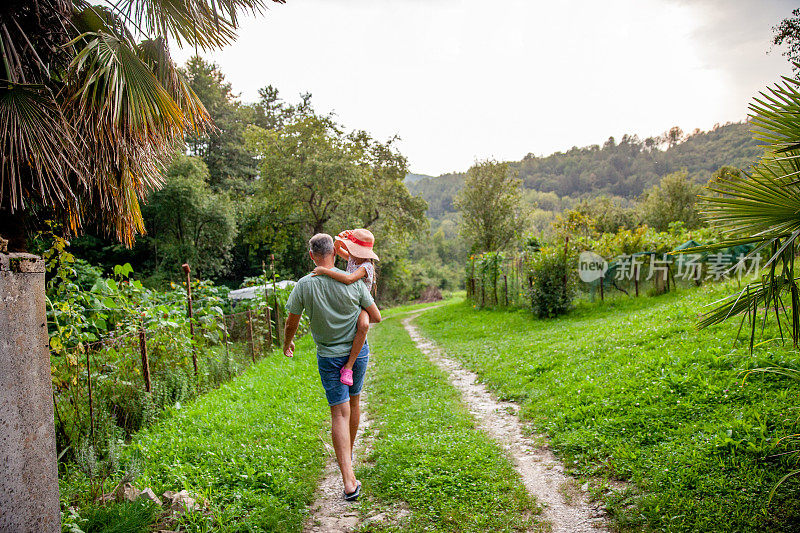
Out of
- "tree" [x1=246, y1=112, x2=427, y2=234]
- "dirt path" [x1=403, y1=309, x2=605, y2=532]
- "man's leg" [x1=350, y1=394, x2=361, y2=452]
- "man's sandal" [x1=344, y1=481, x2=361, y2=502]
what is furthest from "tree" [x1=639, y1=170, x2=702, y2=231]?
"man's sandal" [x1=344, y1=481, x2=361, y2=502]

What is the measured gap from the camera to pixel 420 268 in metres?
40.2

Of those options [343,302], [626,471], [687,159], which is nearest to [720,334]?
[626,471]

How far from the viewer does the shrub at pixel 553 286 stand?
511 inches

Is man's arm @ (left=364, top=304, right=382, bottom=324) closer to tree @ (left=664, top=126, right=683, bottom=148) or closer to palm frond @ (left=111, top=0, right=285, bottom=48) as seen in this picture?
palm frond @ (left=111, top=0, right=285, bottom=48)

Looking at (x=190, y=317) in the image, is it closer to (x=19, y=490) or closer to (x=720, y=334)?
(x=19, y=490)

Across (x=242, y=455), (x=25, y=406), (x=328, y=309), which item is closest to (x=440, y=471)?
(x=328, y=309)

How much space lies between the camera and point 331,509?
3520 mm

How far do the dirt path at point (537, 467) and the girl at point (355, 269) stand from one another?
6.06ft

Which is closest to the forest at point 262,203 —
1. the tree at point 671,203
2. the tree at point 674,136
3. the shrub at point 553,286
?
the shrub at point 553,286

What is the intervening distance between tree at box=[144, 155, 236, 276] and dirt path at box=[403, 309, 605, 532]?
1832cm

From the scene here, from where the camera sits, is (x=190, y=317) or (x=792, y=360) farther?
(x=190, y=317)

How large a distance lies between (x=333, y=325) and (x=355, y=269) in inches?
24.0

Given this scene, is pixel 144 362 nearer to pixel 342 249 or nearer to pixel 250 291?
pixel 342 249

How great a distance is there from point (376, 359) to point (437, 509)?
6.96 metres
